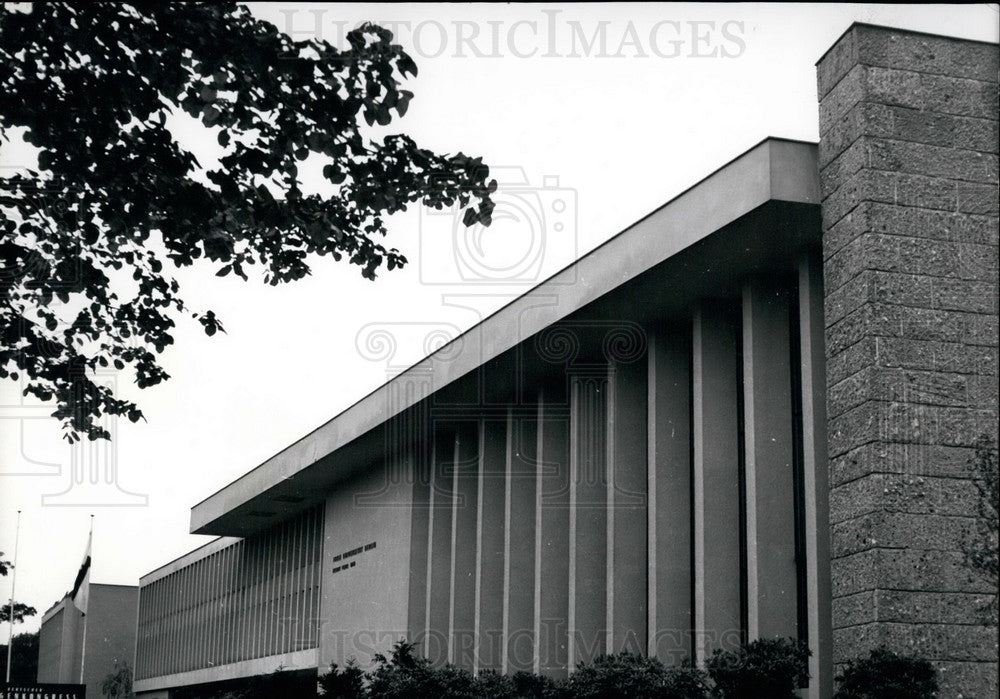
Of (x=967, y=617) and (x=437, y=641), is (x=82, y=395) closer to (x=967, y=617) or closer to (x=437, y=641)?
(x=967, y=617)

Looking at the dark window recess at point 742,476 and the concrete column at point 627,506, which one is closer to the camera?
the dark window recess at point 742,476

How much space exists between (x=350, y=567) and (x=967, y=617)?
20.9 m

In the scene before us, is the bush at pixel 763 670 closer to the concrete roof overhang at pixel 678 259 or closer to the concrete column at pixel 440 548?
the concrete roof overhang at pixel 678 259

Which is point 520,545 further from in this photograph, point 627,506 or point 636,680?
point 636,680

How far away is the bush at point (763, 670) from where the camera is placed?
12586mm

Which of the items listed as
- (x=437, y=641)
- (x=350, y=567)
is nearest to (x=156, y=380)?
(x=437, y=641)

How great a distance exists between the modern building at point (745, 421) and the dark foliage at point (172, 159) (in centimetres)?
526

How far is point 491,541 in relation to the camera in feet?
78.8

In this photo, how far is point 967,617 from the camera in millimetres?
11719

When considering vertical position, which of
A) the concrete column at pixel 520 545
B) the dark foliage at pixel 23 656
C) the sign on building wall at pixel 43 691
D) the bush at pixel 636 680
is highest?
the concrete column at pixel 520 545

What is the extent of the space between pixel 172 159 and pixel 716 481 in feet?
30.6

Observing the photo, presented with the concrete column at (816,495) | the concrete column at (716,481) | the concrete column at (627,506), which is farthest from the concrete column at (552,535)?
the concrete column at (816,495)

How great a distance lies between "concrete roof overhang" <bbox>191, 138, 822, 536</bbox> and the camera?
13.9 meters

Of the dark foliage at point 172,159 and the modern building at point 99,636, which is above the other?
the dark foliage at point 172,159
